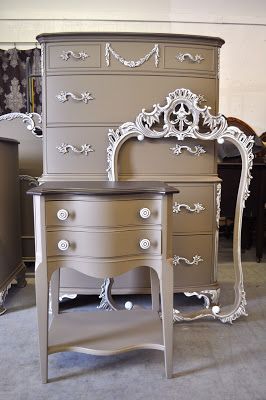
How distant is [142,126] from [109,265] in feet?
2.98

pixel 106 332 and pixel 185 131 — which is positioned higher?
pixel 185 131

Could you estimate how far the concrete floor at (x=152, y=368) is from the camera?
5.02 ft

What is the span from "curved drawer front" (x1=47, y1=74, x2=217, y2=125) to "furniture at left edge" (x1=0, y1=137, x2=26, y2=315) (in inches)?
18.6

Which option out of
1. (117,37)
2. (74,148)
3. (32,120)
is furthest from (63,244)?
(32,120)

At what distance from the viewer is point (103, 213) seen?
151cm

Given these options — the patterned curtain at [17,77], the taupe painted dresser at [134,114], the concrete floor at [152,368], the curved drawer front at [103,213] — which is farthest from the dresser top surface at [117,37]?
the patterned curtain at [17,77]

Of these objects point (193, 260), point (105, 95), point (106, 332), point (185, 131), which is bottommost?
point (106, 332)

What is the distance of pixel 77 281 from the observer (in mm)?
2309

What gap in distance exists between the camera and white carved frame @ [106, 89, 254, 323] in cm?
211

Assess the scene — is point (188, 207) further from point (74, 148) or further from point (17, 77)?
point (17, 77)

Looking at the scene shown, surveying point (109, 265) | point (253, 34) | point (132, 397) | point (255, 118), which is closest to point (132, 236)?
point (109, 265)

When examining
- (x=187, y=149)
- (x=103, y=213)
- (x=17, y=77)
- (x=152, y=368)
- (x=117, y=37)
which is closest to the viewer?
(x=103, y=213)

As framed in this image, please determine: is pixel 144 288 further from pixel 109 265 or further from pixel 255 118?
pixel 255 118

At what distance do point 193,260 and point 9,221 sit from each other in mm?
1265
